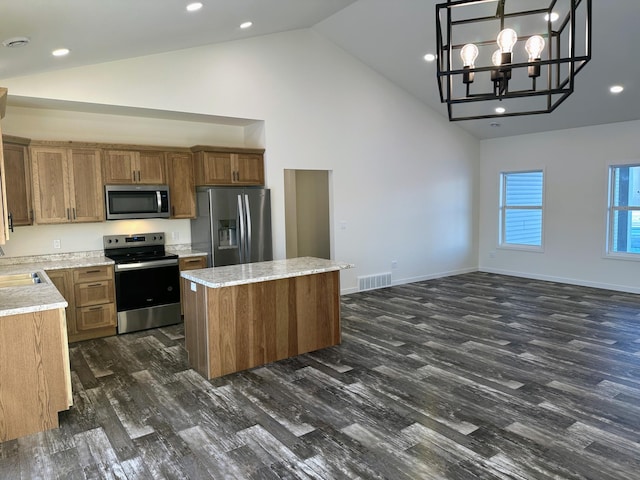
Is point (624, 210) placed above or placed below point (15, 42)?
below

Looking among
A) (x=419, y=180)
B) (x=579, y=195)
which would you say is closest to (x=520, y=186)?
(x=579, y=195)

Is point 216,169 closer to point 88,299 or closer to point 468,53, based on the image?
point 88,299

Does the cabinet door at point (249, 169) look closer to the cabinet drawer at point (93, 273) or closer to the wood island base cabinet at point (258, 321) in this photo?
the cabinet drawer at point (93, 273)

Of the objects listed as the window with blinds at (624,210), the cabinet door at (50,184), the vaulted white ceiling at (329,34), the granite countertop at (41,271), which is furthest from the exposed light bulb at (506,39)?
the window with blinds at (624,210)

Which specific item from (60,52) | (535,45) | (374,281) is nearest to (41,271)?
(60,52)

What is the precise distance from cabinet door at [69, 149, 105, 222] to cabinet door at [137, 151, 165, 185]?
47cm

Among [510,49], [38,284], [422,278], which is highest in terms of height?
[510,49]

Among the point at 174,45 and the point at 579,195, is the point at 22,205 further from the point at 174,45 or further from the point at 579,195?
the point at 579,195

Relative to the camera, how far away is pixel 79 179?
16.9ft

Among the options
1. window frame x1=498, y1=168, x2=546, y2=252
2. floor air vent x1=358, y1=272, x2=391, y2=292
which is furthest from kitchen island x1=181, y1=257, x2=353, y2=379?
window frame x1=498, y1=168, x2=546, y2=252

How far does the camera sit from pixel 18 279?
173 inches

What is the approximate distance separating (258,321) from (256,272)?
1.51ft

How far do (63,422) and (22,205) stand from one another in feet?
8.61

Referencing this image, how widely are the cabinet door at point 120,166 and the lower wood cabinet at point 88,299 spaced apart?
3.48 feet
